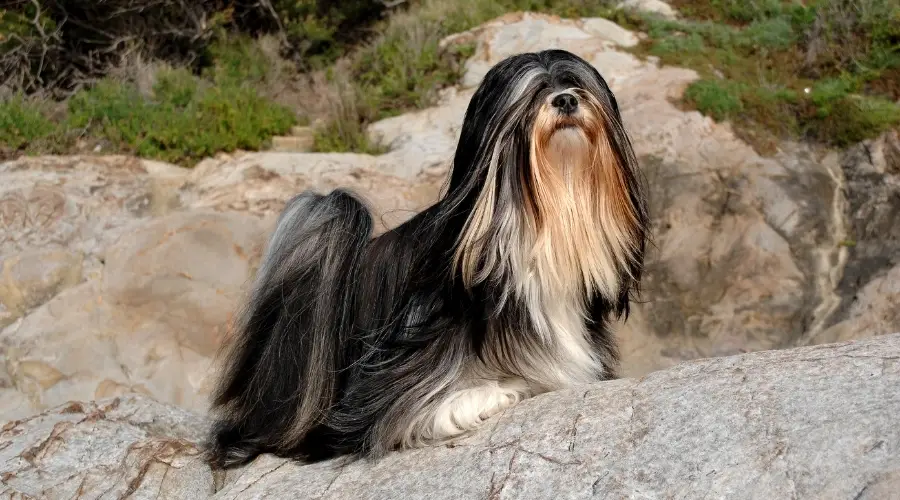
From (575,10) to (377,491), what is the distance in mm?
8600

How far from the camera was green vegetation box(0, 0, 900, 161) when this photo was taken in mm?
8758

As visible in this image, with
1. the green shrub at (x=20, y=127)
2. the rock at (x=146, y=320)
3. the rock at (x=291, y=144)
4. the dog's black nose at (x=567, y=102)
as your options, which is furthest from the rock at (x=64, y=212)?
the dog's black nose at (x=567, y=102)

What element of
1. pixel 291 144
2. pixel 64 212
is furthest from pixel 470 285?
pixel 291 144

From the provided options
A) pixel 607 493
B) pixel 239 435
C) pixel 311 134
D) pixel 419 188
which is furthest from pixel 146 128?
pixel 607 493

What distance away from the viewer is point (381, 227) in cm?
702

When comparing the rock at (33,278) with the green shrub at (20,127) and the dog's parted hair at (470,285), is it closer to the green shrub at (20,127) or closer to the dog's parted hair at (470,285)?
the green shrub at (20,127)

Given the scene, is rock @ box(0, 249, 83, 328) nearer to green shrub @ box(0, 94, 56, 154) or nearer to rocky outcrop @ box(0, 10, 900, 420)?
rocky outcrop @ box(0, 10, 900, 420)

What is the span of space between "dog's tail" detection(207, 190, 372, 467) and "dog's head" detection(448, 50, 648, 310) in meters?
0.68

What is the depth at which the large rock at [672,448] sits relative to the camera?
2.80m

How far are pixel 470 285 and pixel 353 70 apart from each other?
8.20 m

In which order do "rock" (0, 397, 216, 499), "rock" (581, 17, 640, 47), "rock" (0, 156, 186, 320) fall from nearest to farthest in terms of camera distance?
"rock" (0, 397, 216, 499), "rock" (0, 156, 186, 320), "rock" (581, 17, 640, 47)

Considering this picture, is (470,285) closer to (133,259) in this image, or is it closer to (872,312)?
(133,259)

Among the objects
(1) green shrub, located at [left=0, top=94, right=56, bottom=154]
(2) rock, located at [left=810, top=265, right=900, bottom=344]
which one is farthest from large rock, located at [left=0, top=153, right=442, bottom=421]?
Result: (2) rock, located at [left=810, top=265, right=900, bottom=344]

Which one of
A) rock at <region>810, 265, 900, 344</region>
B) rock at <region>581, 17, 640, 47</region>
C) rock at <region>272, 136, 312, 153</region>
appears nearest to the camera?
rock at <region>810, 265, 900, 344</region>
